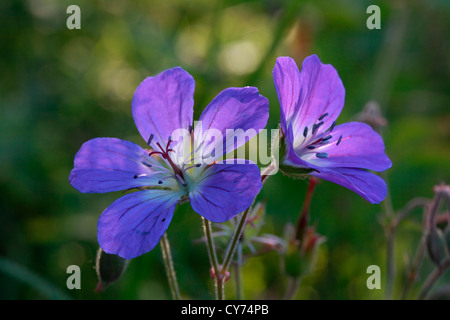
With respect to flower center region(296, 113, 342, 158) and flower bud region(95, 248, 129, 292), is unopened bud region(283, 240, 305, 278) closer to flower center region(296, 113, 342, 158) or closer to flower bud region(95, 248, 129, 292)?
flower center region(296, 113, 342, 158)

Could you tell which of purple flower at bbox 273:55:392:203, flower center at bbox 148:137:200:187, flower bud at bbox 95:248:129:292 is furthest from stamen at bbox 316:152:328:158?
flower bud at bbox 95:248:129:292

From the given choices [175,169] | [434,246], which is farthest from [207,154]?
[434,246]

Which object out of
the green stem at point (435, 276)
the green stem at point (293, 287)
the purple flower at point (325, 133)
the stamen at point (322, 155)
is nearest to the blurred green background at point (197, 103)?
the green stem at point (435, 276)

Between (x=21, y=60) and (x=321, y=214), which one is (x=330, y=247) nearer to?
(x=321, y=214)

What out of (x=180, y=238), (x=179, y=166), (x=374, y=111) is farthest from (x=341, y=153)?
(x=180, y=238)

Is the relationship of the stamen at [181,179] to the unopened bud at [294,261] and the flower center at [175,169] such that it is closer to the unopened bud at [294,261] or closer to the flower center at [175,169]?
the flower center at [175,169]

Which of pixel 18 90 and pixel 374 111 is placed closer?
pixel 374 111
